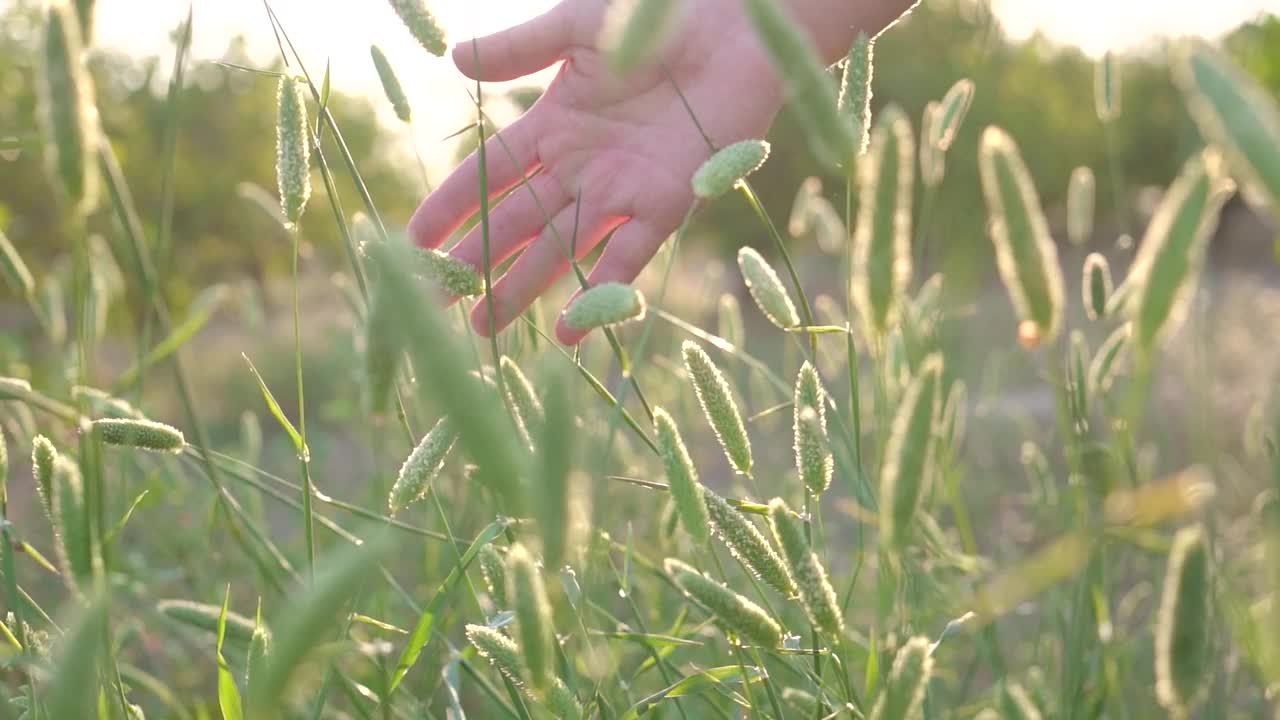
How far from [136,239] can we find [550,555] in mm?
493

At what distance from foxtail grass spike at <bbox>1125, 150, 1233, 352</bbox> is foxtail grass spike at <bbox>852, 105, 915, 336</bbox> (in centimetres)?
17

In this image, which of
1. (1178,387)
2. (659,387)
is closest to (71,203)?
(659,387)

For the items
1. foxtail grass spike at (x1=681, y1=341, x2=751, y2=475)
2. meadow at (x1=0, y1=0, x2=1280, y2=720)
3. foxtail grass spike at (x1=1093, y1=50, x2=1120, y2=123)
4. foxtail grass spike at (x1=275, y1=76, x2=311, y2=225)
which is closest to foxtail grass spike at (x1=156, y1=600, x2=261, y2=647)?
meadow at (x1=0, y1=0, x2=1280, y2=720)

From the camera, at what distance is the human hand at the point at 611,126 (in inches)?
67.6

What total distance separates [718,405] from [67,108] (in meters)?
0.60

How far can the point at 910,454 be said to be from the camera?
26.6 inches

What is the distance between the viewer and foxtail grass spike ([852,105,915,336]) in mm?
761

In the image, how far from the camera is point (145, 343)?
105 cm

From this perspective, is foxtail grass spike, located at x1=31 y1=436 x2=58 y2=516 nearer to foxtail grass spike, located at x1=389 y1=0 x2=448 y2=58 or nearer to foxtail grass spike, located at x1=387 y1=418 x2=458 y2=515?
foxtail grass spike, located at x1=387 y1=418 x2=458 y2=515

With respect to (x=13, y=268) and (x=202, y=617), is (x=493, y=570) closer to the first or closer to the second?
(x=202, y=617)

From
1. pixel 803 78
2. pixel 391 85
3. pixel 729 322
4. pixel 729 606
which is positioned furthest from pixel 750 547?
pixel 729 322

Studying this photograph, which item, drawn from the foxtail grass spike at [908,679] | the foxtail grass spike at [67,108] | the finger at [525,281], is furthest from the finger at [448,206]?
the foxtail grass spike at [908,679]

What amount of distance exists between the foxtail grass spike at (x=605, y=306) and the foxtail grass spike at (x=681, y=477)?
0.33 ft

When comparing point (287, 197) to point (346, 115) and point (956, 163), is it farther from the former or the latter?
point (346, 115)
